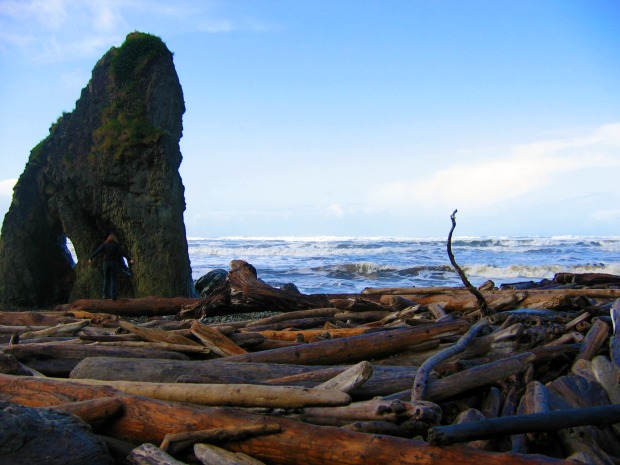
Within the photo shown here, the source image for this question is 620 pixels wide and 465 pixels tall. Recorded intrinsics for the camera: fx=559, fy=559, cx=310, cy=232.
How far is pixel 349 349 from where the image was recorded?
459 centimetres

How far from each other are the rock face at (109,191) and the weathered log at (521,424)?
14.3m

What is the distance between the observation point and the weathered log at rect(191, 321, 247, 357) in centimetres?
488

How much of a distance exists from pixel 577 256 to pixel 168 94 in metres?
29.7

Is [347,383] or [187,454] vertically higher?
[347,383]

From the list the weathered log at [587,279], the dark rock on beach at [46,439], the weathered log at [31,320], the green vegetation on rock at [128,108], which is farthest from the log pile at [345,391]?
the green vegetation on rock at [128,108]

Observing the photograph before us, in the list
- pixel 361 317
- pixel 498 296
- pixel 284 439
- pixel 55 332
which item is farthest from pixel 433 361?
pixel 498 296

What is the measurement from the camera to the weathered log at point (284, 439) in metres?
2.62

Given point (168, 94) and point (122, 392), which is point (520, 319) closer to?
point (122, 392)

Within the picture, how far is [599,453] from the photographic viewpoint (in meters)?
3.02

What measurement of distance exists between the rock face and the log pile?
10937 mm

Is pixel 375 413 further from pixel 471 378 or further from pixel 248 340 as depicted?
pixel 248 340

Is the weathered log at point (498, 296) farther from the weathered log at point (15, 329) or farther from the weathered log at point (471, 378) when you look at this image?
the weathered log at point (15, 329)

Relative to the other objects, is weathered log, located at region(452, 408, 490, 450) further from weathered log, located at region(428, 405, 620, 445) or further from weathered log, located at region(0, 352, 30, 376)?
weathered log, located at region(0, 352, 30, 376)

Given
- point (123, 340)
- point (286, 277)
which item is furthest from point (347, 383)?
point (286, 277)
